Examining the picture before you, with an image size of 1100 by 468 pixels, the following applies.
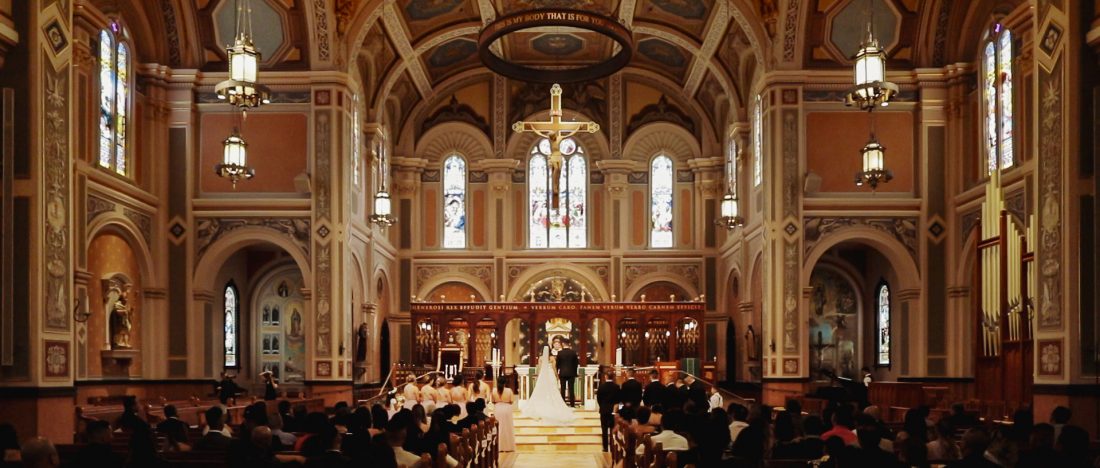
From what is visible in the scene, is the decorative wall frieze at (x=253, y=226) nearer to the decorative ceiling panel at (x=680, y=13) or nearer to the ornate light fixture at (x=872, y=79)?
the decorative ceiling panel at (x=680, y=13)

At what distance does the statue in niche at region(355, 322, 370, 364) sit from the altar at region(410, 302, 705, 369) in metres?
3.54

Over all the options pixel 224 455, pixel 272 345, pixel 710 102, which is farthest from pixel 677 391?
pixel 710 102

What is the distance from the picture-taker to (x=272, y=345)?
33875mm

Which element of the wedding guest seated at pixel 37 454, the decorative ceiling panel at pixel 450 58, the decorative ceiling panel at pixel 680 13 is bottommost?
the wedding guest seated at pixel 37 454

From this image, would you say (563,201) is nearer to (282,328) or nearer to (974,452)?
(282,328)

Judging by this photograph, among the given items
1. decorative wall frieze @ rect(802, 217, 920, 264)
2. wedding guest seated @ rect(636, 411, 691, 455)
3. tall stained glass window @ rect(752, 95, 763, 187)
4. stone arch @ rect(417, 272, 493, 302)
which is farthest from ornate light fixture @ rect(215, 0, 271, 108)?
stone arch @ rect(417, 272, 493, 302)

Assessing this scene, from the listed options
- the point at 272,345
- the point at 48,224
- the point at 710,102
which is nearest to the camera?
the point at 48,224

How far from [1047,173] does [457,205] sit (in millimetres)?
25732

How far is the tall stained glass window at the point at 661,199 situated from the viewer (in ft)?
131

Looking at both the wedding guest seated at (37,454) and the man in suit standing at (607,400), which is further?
the man in suit standing at (607,400)

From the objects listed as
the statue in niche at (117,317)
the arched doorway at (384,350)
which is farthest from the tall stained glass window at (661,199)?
the statue in niche at (117,317)

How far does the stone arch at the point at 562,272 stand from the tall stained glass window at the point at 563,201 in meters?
0.80

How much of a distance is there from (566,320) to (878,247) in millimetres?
12101

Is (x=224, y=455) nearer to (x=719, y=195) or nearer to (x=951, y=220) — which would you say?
(x=951, y=220)
